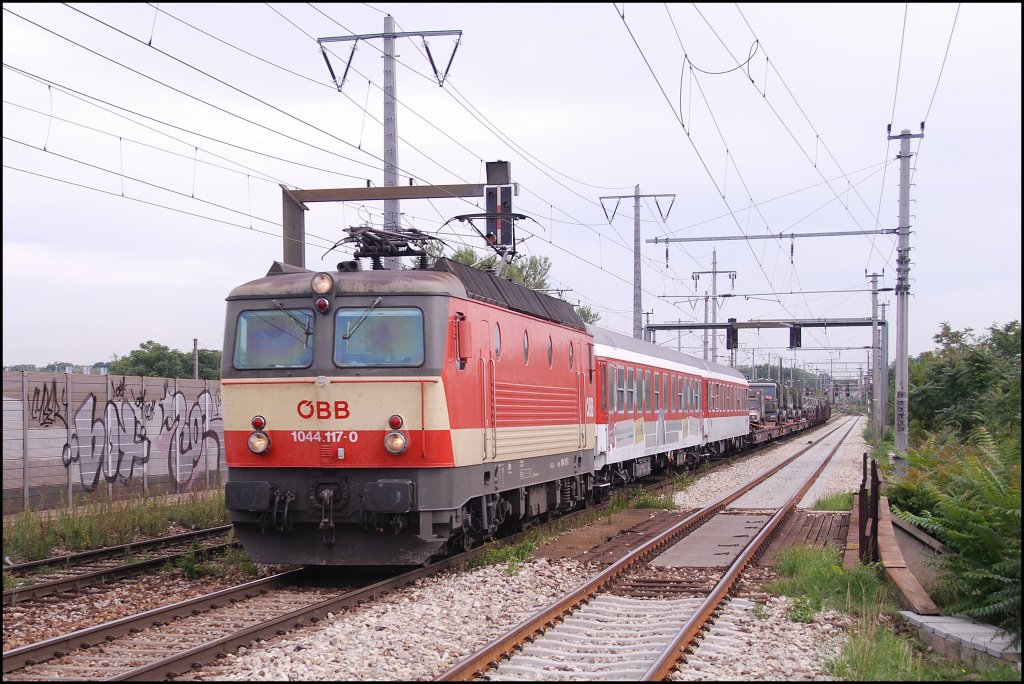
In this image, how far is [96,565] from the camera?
12.5m

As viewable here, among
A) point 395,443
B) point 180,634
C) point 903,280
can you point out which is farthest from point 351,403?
point 903,280

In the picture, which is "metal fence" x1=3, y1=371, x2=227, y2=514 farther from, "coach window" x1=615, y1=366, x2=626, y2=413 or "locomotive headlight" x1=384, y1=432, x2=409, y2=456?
"coach window" x1=615, y1=366, x2=626, y2=413

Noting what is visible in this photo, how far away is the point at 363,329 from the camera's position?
35.9 ft

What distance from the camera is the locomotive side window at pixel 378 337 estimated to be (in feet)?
35.5

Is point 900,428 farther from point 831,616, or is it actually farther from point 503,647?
point 503,647

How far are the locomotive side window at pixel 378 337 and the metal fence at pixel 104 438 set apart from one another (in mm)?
7153

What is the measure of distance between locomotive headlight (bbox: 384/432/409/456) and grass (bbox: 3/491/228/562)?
5.42 metres

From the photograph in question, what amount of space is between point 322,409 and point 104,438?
9924mm

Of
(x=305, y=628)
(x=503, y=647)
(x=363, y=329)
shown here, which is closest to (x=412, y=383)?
(x=363, y=329)

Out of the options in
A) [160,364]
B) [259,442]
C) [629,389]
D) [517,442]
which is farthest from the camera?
[160,364]

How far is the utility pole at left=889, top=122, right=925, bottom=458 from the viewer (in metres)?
24.3

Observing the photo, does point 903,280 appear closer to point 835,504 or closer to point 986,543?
point 835,504

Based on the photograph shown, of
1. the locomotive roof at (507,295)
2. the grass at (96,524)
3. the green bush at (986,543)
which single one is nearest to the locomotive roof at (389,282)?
the locomotive roof at (507,295)

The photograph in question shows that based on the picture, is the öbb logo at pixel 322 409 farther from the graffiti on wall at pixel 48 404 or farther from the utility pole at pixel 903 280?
the utility pole at pixel 903 280
